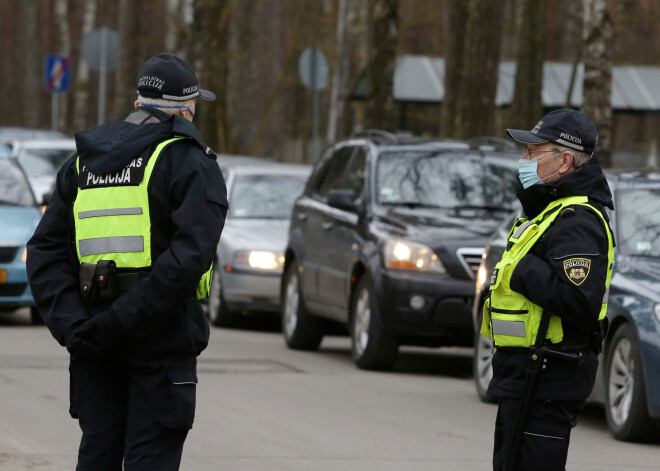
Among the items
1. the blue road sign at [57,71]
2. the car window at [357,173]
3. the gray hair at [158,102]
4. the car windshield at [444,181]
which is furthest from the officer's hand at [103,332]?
the blue road sign at [57,71]

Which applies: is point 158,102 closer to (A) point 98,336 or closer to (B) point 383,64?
(A) point 98,336

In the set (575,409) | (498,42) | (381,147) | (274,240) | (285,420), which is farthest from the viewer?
(498,42)

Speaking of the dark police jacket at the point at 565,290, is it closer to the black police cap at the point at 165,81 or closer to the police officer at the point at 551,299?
the police officer at the point at 551,299

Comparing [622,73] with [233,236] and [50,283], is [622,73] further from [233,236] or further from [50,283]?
[50,283]

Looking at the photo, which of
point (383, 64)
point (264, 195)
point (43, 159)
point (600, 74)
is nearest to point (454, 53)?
point (383, 64)

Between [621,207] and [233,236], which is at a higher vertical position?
[621,207]

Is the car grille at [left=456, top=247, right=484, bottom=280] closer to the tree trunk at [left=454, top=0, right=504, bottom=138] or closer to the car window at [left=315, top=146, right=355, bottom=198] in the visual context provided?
the car window at [left=315, top=146, right=355, bottom=198]

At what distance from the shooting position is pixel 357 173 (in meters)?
13.7

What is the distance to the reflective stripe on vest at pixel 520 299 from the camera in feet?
17.6

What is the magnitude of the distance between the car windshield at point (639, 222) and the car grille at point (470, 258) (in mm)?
2254

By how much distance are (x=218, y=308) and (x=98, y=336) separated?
11.5 m

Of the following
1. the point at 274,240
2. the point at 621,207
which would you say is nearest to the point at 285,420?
the point at 621,207

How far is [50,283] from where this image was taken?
202 inches

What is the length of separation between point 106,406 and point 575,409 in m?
1.55
